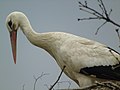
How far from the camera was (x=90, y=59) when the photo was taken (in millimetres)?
1527

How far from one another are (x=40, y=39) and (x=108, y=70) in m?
0.42

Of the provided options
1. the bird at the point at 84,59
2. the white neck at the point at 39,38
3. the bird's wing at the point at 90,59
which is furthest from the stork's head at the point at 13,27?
the bird's wing at the point at 90,59

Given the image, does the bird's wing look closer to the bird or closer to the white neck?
the bird

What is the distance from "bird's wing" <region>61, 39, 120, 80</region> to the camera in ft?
4.93

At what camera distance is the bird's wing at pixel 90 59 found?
1.50m

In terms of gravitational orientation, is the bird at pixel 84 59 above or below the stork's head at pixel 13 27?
below

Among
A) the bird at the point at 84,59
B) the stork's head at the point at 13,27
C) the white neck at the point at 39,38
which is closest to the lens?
the bird at the point at 84,59

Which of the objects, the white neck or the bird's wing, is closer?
the bird's wing

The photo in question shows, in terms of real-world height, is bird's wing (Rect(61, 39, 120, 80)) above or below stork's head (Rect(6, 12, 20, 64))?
below

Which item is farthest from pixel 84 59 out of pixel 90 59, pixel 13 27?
pixel 13 27

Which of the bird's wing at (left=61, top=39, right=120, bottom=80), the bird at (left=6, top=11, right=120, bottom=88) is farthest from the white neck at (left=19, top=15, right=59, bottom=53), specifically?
the bird's wing at (left=61, top=39, right=120, bottom=80)

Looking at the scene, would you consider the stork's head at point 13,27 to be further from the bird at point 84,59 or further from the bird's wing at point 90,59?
the bird's wing at point 90,59

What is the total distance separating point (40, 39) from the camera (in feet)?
5.48

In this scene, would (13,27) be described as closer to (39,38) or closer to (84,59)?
(39,38)
